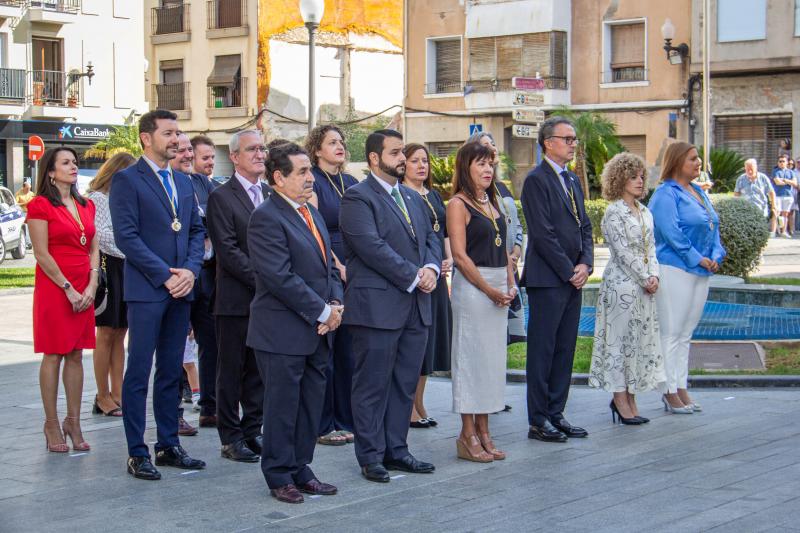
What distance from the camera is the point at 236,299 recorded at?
27.9 feet

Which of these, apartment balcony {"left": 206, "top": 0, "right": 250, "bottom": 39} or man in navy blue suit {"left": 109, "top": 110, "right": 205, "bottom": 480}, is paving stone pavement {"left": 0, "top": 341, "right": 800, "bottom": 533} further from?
apartment balcony {"left": 206, "top": 0, "right": 250, "bottom": 39}

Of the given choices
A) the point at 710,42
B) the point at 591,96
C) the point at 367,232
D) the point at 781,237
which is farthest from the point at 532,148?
the point at 367,232

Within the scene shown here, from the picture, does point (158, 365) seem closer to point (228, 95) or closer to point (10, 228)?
point (10, 228)

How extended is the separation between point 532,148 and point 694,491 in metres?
36.7

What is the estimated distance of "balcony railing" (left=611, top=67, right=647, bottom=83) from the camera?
4050 cm

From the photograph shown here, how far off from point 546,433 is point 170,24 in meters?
45.9

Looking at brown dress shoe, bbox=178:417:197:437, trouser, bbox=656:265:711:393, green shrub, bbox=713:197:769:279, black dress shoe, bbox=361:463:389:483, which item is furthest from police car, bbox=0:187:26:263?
black dress shoe, bbox=361:463:389:483

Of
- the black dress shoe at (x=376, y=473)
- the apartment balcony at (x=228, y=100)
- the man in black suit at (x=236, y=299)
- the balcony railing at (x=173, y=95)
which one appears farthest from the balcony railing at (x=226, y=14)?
the black dress shoe at (x=376, y=473)

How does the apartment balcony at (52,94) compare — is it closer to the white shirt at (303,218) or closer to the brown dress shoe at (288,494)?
the white shirt at (303,218)

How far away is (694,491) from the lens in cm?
725

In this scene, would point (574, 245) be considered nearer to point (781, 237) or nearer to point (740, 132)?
point (781, 237)

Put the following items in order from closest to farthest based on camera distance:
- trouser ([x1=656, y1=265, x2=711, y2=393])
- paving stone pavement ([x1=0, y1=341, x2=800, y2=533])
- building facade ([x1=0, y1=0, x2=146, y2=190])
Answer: paving stone pavement ([x1=0, y1=341, x2=800, y2=533])
trouser ([x1=656, y1=265, x2=711, y2=393])
building facade ([x1=0, y1=0, x2=146, y2=190])

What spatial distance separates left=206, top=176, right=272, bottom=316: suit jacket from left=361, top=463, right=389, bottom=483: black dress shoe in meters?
1.46

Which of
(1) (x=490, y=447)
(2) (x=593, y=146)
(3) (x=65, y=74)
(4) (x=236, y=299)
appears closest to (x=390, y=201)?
(4) (x=236, y=299)
